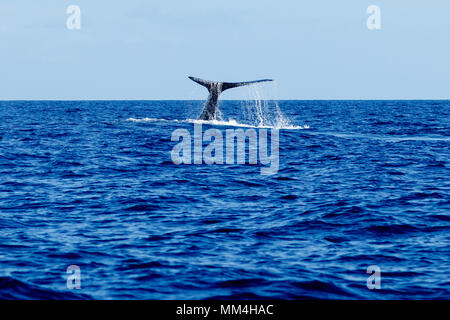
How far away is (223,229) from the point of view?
1312 cm

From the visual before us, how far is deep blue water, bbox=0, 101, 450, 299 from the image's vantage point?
377 inches

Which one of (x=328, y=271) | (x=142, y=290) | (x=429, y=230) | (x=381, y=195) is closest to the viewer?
(x=142, y=290)

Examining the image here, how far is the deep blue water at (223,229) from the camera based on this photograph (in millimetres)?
9570

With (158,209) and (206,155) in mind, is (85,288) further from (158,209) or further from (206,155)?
(206,155)

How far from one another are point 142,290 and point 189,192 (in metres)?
8.63

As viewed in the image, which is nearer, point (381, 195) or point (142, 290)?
point (142, 290)

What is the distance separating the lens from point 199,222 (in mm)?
13828
